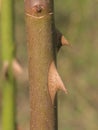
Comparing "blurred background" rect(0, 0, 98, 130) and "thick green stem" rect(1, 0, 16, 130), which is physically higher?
"thick green stem" rect(1, 0, 16, 130)

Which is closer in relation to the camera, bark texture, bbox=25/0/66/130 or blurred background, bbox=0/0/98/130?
bark texture, bbox=25/0/66/130

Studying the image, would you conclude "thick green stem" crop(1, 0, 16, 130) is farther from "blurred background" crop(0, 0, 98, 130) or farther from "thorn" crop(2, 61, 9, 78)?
"blurred background" crop(0, 0, 98, 130)

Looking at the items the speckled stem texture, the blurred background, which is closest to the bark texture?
the speckled stem texture

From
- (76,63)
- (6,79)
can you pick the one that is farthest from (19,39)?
(6,79)

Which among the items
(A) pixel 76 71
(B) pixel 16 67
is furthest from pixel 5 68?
(A) pixel 76 71

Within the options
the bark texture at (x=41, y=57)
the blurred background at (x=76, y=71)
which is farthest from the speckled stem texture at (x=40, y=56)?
the blurred background at (x=76, y=71)
